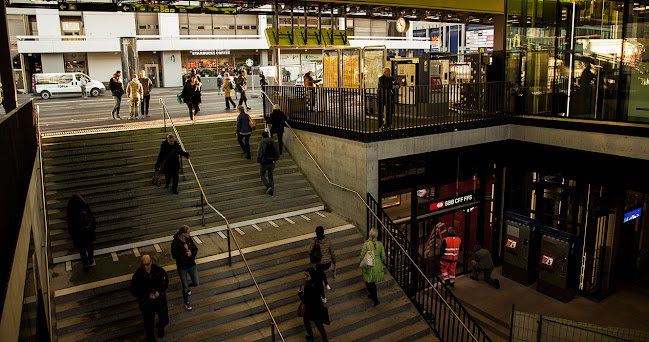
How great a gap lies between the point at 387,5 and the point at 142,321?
12.6 meters

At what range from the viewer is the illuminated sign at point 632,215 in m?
13.5

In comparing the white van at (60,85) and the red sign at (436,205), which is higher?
the white van at (60,85)

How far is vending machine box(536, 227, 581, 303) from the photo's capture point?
12.7 metres

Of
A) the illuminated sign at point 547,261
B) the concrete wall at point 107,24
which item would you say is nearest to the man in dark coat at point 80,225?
the illuminated sign at point 547,261

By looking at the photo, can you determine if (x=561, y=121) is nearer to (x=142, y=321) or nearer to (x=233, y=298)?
(x=233, y=298)

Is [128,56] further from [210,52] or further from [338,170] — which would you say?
[210,52]

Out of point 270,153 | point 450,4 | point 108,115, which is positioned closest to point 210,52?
point 108,115

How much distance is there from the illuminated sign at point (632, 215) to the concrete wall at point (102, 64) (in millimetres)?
41380

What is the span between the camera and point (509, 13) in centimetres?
1480

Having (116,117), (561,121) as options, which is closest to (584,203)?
(561,121)

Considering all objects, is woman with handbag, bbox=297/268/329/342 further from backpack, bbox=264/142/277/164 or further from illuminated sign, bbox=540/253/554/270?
illuminated sign, bbox=540/253/554/270

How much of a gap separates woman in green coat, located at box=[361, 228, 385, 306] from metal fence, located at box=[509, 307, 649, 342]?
2.65 meters

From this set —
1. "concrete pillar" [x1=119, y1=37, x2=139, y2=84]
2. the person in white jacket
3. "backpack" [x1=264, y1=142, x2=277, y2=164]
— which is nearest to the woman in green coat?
"backpack" [x1=264, y1=142, x2=277, y2=164]

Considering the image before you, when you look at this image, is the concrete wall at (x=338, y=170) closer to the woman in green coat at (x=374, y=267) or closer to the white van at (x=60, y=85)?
the woman in green coat at (x=374, y=267)
